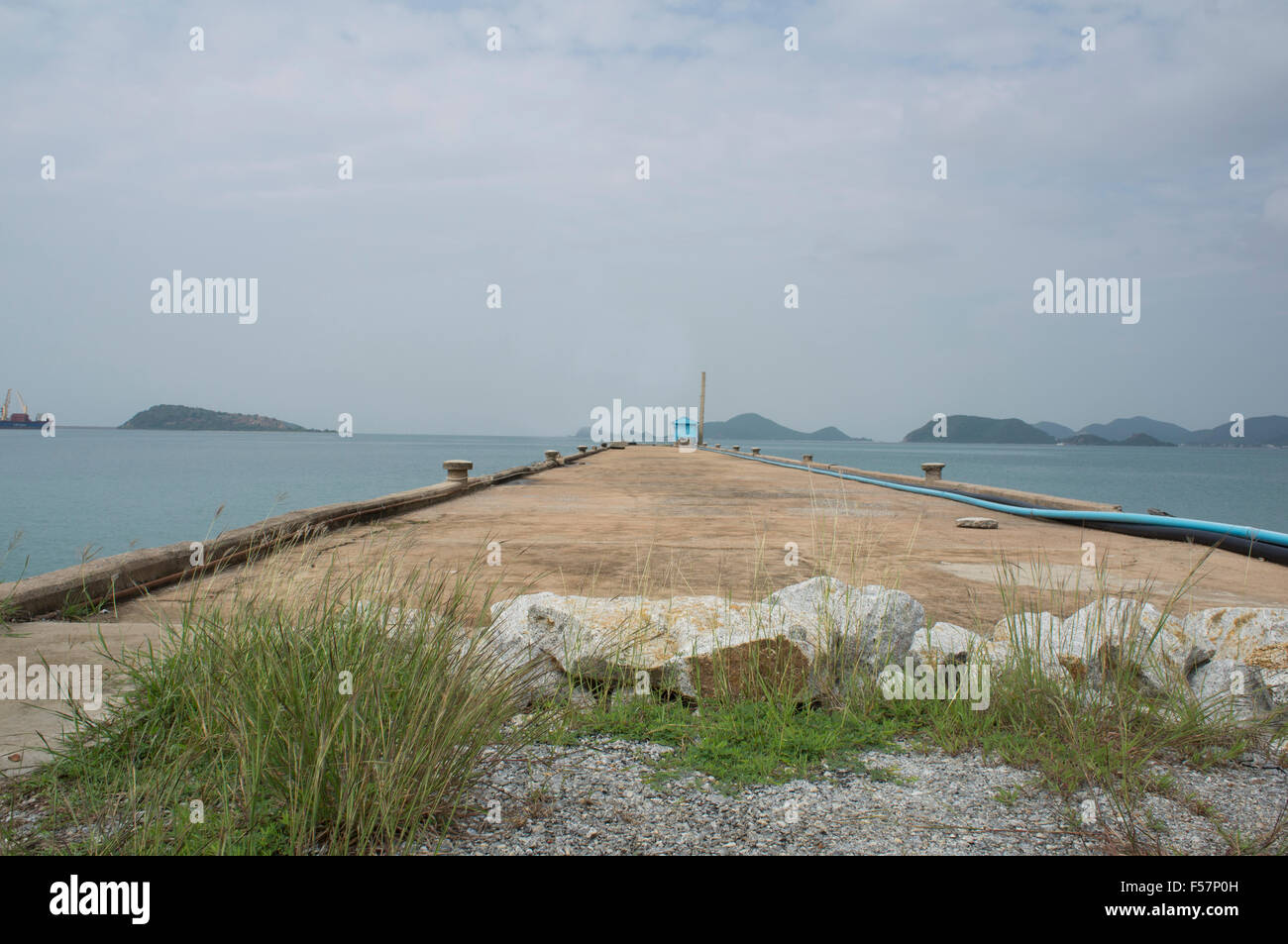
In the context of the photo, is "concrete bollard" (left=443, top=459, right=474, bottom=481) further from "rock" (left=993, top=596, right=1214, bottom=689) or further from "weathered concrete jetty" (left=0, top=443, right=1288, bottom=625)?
"rock" (left=993, top=596, right=1214, bottom=689)

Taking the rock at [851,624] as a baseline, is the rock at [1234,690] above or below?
below

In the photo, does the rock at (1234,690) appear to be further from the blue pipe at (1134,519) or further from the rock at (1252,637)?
the blue pipe at (1134,519)

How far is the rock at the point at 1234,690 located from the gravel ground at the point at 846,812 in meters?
0.28

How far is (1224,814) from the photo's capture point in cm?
205

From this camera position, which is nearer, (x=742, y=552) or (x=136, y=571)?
(x=136, y=571)

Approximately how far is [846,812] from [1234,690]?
169 cm

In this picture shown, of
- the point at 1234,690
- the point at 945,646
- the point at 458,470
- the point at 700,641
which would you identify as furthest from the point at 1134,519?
the point at 458,470

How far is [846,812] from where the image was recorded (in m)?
2.06

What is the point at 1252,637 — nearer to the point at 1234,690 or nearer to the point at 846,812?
the point at 1234,690

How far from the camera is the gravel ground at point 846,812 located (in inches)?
74.4

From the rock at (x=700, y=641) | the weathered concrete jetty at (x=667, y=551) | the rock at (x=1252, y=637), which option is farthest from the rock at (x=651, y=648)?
the rock at (x=1252, y=637)

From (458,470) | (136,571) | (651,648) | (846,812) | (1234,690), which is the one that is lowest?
(846,812)

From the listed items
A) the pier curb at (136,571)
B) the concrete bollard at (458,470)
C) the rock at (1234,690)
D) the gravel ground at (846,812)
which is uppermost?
the concrete bollard at (458,470)
